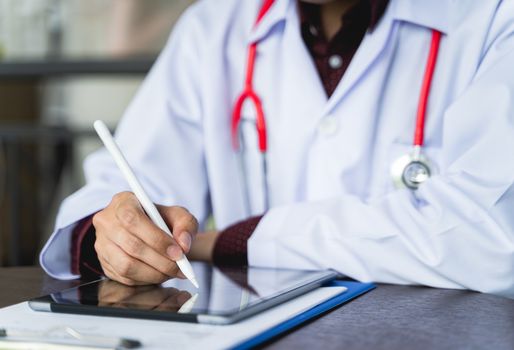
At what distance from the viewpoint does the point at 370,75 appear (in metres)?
1.21

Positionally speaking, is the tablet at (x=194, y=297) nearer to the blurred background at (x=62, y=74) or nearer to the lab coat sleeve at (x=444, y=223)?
the lab coat sleeve at (x=444, y=223)

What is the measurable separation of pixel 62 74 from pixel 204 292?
66.6 inches

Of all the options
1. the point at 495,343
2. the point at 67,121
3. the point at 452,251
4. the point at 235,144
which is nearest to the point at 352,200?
the point at 452,251

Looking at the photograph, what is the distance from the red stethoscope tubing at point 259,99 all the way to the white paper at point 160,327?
50cm

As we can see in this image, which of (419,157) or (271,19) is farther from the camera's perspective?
(271,19)

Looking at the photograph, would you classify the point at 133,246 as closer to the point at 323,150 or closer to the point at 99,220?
the point at 99,220

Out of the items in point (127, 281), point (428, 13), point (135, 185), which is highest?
point (428, 13)

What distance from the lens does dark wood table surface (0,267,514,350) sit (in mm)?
613

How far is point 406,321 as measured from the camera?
693mm

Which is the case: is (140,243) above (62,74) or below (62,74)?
below

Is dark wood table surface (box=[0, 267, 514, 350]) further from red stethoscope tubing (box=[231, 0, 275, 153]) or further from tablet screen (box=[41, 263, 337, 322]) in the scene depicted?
red stethoscope tubing (box=[231, 0, 275, 153])

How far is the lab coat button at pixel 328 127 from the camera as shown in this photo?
3.95 ft

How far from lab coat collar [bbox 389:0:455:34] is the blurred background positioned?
1147 mm

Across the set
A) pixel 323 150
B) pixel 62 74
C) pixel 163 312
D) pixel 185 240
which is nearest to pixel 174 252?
pixel 185 240
